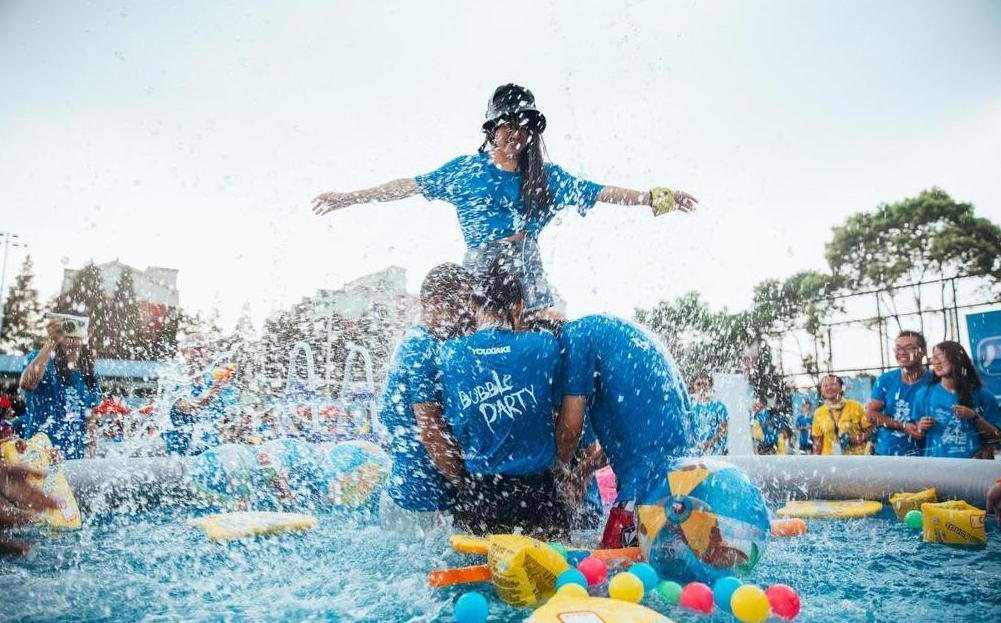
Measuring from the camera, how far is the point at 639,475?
2.92 metres

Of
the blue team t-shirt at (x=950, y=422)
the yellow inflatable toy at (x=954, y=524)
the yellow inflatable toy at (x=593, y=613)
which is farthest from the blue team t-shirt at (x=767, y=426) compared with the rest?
the yellow inflatable toy at (x=593, y=613)

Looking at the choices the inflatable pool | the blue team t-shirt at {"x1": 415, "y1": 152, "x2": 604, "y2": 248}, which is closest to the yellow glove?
the blue team t-shirt at {"x1": 415, "y1": 152, "x2": 604, "y2": 248}

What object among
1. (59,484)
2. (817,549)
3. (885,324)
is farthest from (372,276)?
(885,324)

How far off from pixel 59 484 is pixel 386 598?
306cm

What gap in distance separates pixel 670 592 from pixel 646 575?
5.9 inches

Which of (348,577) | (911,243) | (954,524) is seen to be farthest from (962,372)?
(911,243)

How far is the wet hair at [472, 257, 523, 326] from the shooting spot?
3.00 meters

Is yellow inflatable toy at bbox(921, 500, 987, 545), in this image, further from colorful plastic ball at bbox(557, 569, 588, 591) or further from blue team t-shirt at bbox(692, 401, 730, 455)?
blue team t-shirt at bbox(692, 401, 730, 455)

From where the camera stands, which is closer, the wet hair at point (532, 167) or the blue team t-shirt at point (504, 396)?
the blue team t-shirt at point (504, 396)

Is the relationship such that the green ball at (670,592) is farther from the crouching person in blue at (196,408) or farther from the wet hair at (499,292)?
the crouching person in blue at (196,408)

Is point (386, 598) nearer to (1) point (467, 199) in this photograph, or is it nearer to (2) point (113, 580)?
(2) point (113, 580)

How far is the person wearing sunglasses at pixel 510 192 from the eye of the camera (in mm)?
3441

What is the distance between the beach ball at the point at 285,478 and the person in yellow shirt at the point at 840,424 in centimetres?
592

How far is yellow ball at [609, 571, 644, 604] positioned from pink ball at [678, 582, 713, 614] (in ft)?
0.53
